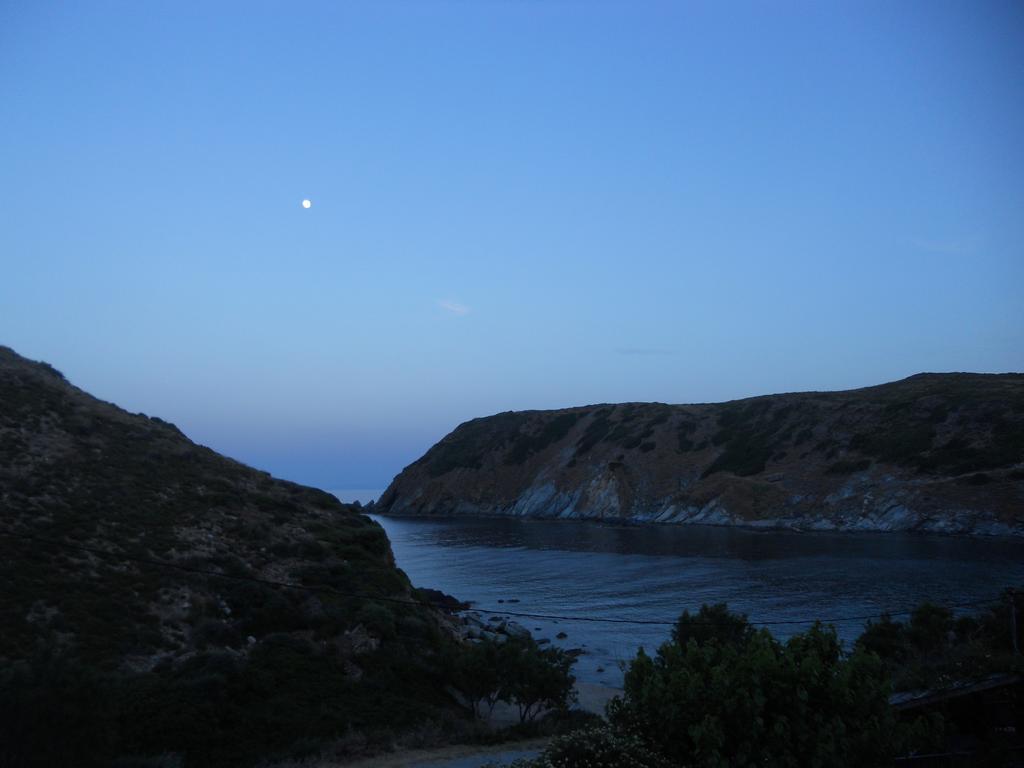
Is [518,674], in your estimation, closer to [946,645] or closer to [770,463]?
[946,645]

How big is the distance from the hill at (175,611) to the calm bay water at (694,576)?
1154 centimetres

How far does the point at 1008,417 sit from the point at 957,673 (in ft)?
238

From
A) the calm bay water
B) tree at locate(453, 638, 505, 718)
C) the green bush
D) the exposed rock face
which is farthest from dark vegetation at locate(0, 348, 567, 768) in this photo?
the exposed rock face

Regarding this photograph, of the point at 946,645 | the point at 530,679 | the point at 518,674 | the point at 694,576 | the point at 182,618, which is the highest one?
the point at 182,618

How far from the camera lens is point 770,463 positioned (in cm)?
9006

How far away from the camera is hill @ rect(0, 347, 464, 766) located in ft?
53.9

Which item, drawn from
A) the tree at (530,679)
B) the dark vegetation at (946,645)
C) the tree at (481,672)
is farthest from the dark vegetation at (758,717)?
the tree at (481,672)

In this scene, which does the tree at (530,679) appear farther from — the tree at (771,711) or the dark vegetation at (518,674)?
the tree at (771,711)

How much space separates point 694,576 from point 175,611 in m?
37.6

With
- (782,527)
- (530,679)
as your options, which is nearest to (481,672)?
(530,679)

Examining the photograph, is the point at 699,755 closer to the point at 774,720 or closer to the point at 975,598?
the point at 774,720

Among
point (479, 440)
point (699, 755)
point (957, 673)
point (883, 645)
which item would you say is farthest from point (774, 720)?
point (479, 440)

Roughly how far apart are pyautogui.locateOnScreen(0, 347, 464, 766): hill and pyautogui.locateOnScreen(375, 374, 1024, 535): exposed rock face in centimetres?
5393

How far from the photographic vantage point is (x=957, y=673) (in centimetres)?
1488
